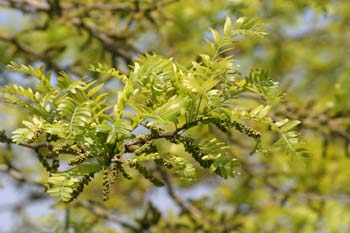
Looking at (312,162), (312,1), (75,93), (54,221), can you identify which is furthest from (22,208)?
(75,93)

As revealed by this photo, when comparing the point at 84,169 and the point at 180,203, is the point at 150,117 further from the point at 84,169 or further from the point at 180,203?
the point at 180,203

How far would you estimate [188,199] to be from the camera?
13.6 feet

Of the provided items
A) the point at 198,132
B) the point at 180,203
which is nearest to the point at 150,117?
the point at 198,132

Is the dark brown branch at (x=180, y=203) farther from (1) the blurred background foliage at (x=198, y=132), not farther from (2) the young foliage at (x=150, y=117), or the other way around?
(2) the young foliage at (x=150, y=117)

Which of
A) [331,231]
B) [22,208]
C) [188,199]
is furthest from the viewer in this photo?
[22,208]

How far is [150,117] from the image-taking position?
1.85 meters

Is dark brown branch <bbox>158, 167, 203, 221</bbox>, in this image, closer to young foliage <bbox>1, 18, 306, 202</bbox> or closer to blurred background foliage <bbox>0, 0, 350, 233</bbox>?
blurred background foliage <bbox>0, 0, 350, 233</bbox>

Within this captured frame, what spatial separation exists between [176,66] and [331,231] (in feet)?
11.5

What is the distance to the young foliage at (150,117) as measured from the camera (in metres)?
1.85

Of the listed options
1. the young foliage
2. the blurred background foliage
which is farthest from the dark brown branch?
the young foliage

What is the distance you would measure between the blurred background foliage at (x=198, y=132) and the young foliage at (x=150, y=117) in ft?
0.78

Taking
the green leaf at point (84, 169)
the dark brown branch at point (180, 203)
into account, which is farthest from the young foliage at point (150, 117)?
the dark brown branch at point (180, 203)

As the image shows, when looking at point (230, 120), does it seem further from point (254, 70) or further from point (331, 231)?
point (331, 231)

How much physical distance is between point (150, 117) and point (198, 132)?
4.58 ft
